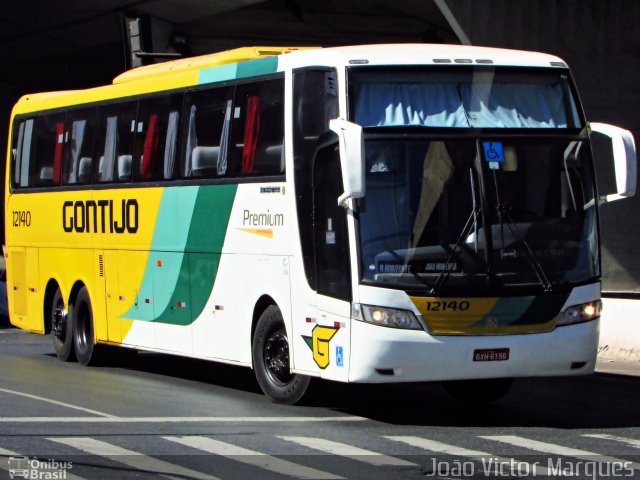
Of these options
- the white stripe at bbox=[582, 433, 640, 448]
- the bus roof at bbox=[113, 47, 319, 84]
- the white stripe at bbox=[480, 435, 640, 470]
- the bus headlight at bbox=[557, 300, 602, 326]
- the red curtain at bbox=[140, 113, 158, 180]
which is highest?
the bus roof at bbox=[113, 47, 319, 84]

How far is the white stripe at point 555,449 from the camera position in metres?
10.6

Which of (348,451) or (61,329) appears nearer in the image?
(348,451)

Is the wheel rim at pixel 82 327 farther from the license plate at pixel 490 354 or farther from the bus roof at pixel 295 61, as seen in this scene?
the license plate at pixel 490 354

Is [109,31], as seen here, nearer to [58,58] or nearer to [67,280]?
[58,58]

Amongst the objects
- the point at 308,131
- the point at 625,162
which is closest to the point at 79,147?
the point at 308,131

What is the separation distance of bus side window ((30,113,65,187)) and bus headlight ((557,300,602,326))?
872 cm

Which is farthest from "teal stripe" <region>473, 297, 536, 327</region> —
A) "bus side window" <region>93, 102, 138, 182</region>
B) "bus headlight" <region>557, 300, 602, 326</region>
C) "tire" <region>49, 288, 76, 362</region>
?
"tire" <region>49, 288, 76, 362</region>

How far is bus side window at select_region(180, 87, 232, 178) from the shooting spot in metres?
15.1

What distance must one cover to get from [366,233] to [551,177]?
187 centimetres

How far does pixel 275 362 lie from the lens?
46.4 feet

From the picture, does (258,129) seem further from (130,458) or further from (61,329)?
(61,329)

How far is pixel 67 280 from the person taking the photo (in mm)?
19141

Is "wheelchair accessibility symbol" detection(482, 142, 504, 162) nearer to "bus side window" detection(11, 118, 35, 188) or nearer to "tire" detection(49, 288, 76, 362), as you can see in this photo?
"tire" detection(49, 288, 76, 362)

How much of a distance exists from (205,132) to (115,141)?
2.56 meters
